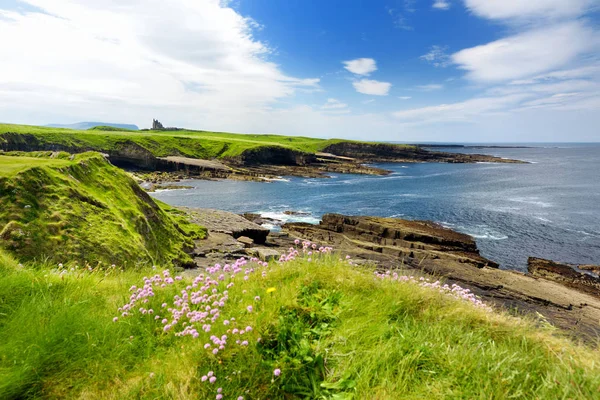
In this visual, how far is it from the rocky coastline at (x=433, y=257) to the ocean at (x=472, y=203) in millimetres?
3862

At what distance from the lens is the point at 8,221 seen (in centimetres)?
1035

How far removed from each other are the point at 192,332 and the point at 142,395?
31.8 inches

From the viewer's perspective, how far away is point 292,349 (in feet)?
12.6

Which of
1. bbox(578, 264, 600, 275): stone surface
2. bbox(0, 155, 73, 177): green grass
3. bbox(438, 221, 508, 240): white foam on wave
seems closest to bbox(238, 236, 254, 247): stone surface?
bbox(0, 155, 73, 177): green grass

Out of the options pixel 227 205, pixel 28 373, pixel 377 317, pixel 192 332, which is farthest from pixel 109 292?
pixel 227 205

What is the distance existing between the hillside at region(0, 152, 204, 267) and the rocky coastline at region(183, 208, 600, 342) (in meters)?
5.08

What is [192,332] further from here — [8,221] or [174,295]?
[8,221]

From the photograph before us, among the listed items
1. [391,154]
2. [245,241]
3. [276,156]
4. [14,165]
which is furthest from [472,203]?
[391,154]

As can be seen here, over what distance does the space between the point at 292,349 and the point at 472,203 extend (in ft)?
219

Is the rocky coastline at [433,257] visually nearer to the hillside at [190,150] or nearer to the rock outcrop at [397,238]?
the rock outcrop at [397,238]

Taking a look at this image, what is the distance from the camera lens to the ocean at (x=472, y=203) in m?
38.1

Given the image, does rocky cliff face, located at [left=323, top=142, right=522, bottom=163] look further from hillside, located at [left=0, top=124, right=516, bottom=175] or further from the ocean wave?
the ocean wave

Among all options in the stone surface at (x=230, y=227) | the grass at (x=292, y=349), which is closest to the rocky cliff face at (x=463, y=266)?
the stone surface at (x=230, y=227)

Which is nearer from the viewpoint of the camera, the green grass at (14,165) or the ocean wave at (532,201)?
the green grass at (14,165)
